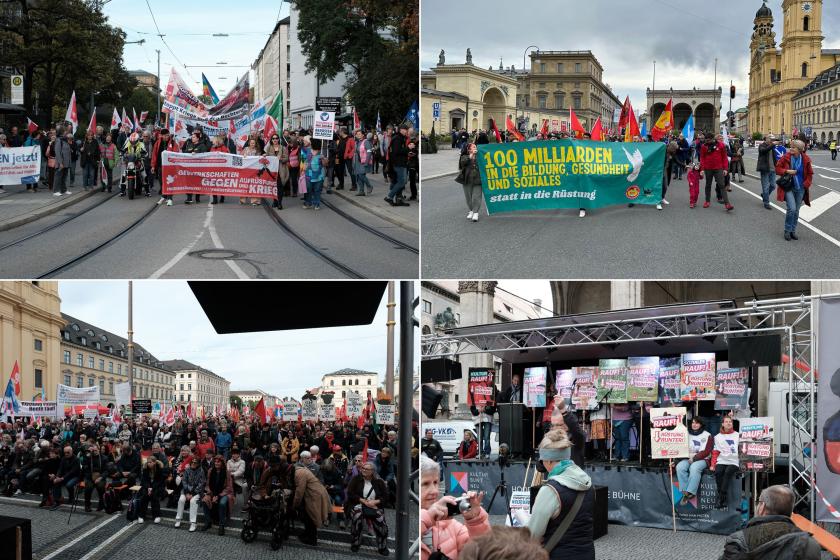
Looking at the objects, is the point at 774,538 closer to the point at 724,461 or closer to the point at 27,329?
the point at 724,461

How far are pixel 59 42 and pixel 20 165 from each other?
59.8 ft

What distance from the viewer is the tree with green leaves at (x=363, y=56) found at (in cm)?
3011

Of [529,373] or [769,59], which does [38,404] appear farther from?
[769,59]

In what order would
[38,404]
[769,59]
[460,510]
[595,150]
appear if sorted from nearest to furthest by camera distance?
[460,510], [595,150], [38,404], [769,59]

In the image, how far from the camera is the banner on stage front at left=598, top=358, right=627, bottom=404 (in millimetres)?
13617

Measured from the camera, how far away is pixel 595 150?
1538 centimetres

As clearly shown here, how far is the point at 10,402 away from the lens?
22891 mm

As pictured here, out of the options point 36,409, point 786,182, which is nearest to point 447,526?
point 786,182

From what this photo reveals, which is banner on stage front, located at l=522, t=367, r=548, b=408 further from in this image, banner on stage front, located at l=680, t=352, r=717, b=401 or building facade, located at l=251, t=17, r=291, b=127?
building facade, located at l=251, t=17, r=291, b=127

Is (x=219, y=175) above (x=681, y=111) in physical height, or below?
below

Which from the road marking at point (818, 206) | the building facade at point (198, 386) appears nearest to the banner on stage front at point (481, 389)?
the road marking at point (818, 206)

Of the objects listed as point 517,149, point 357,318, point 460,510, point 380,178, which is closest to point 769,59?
point 380,178

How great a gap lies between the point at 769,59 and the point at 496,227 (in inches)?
2652

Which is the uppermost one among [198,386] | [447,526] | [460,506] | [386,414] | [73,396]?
[460,506]
